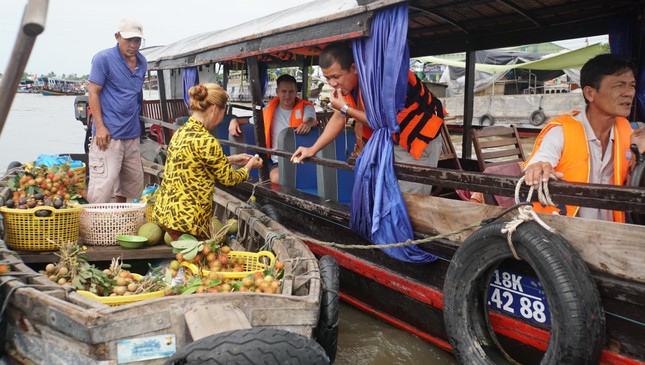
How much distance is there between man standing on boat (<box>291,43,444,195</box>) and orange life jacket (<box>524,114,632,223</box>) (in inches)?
35.8

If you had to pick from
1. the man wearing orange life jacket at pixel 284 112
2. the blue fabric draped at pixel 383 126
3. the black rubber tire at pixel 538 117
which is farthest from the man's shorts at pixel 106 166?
the black rubber tire at pixel 538 117

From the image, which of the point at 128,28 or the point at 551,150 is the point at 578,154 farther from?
the point at 128,28

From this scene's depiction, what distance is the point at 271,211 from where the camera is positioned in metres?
4.64

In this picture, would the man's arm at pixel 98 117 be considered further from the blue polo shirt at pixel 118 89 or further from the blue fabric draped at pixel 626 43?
the blue fabric draped at pixel 626 43

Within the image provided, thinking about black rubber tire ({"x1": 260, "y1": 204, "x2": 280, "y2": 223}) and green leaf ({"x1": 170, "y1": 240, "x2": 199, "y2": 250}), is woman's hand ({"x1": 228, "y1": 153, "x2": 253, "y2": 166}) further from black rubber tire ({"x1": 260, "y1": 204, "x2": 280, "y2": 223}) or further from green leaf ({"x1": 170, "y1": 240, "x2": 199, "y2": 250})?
green leaf ({"x1": 170, "y1": 240, "x2": 199, "y2": 250})

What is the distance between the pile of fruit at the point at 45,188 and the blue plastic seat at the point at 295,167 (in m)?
1.77

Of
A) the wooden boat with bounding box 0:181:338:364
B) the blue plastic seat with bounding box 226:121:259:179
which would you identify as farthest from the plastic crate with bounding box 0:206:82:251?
the blue plastic seat with bounding box 226:121:259:179

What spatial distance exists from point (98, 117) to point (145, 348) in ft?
10.4

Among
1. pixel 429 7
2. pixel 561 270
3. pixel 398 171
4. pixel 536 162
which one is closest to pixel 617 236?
pixel 561 270

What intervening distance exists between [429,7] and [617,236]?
2.52 m

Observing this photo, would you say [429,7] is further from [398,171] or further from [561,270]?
[561,270]

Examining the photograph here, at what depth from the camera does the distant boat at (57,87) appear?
63.3 m

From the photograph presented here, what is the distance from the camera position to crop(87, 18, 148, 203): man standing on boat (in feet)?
15.3

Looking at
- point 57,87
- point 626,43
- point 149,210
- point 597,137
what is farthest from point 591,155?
point 57,87
